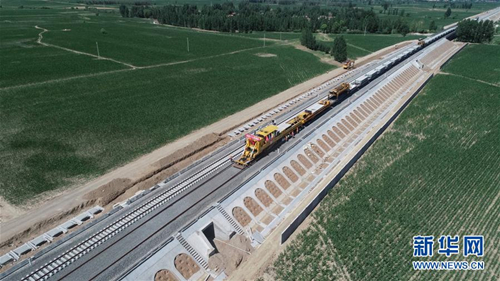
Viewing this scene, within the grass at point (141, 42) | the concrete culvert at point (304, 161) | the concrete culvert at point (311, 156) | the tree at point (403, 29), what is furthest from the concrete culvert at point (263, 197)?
the tree at point (403, 29)

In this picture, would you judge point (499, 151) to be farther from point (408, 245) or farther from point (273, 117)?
point (273, 117)

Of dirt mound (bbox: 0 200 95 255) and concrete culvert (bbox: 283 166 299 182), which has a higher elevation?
concrete culvert (bbox: 283 166 299 182)

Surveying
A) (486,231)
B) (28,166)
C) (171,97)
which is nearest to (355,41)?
(171,97)

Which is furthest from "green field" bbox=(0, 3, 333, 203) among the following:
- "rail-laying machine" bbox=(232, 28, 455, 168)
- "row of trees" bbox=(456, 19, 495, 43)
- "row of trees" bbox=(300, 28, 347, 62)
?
"row of trees" bbox=(456, 19, 495, 43)

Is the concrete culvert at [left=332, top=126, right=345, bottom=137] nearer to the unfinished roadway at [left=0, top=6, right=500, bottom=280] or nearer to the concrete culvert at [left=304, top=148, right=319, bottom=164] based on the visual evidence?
the unfinished roadway at [left=0, top=6, right=500, bottom=280]

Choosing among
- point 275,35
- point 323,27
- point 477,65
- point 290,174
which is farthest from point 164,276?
point 323,27

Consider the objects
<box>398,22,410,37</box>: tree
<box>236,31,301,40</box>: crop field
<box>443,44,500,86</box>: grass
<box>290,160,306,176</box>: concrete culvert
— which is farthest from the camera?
<box>398,22,410,37</box>: tree
